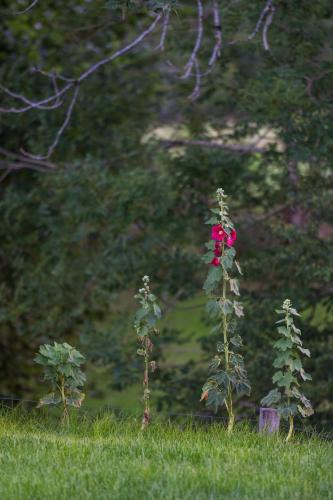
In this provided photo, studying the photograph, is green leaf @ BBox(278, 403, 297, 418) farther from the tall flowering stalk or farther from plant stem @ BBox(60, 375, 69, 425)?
plant stem @ BBox(60, 375, 69, 425)

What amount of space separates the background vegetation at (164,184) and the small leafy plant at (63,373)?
3.37 m

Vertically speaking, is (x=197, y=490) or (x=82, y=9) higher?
(x=82, y=9)

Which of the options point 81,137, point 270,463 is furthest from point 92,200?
point 270,463

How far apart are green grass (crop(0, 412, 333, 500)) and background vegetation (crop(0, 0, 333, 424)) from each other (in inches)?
132

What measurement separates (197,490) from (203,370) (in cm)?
628

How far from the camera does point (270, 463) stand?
6418 millimetres

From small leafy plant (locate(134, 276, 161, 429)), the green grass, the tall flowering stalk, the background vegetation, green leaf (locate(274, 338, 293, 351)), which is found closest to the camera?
the green grass

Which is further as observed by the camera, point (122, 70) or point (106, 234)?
point (122, 70)

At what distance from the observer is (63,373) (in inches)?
291

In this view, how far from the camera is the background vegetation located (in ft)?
35.2

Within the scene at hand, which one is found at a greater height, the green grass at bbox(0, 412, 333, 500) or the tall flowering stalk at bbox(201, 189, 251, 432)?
the tall flowering stalk at bbox(201, 189, 251, 432)

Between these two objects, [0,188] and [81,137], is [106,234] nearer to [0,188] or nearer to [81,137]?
[81,137]

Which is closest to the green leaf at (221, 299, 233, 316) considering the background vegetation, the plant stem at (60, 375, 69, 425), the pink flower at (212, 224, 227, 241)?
the pink flower at (212, 224, 227, 241)

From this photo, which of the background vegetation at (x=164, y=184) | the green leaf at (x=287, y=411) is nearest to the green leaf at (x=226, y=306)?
the green leaf at (x=287, y=411)
